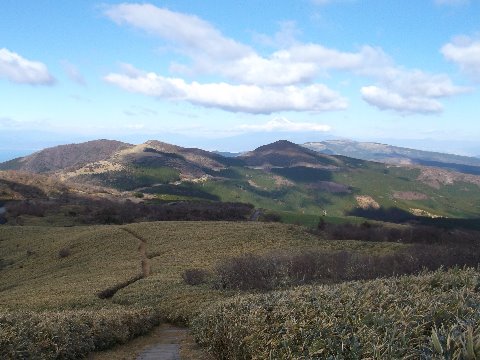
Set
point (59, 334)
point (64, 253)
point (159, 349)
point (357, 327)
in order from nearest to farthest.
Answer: point (357, 327)
point (59, 334)
point (159, 349)
point (64, 253)

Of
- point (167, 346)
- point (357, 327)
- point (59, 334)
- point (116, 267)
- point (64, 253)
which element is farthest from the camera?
point (64, 253)

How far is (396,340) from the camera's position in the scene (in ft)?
28.9

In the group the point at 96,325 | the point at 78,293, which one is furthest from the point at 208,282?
the point at 96,325

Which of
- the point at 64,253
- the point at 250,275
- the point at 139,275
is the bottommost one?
the point at 64,253

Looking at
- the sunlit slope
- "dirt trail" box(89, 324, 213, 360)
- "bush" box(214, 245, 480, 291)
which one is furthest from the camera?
"bush" box(214, 245, 480, 291)

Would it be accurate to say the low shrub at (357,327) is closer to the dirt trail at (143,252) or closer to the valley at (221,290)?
the valley at (221,290)

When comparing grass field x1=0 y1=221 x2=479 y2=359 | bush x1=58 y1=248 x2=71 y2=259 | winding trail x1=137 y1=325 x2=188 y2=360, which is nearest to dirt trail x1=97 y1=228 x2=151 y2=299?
grass field x1=0 y1=221 x2=479 y2=359

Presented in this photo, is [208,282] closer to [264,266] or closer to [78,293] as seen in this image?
[264,266]

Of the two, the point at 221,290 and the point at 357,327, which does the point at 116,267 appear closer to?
the point at 221,290

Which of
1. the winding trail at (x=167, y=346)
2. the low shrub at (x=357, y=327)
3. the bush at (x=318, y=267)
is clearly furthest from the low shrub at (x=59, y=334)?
the bush at (x=318, y=267)

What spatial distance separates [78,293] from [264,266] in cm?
2012

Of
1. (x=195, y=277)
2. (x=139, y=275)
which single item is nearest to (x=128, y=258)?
(x=139, y=275)

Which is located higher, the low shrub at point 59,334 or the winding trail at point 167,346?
the low shrub at point 59,334

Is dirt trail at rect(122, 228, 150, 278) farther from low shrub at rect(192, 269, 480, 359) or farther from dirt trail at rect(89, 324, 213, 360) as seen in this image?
low shrub at rect(192, 269, 480, 359)
